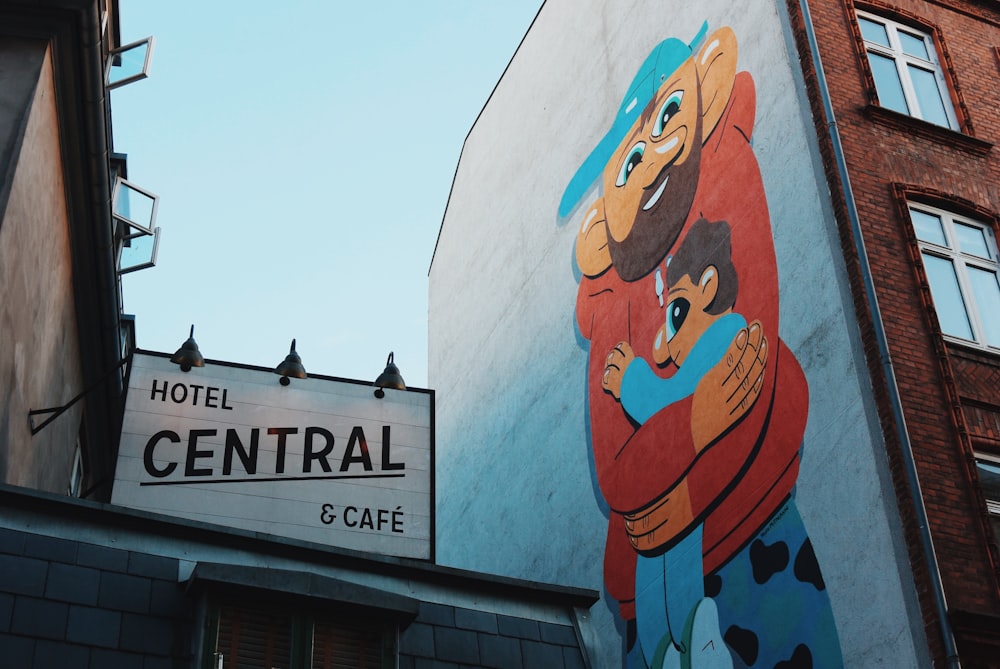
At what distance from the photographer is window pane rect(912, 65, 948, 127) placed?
64.5 ft

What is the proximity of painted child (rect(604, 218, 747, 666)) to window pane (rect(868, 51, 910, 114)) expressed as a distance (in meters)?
3.28

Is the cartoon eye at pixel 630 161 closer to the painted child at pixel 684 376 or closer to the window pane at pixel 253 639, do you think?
the painted child at pixel 684 376

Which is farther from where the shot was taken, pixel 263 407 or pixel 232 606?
pixel 263 407

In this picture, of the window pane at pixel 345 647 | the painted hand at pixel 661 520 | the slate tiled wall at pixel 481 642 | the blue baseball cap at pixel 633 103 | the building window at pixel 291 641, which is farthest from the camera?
the blue baseball cap at pixel 633 103

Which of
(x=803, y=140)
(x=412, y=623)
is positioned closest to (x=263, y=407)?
(x=412, y=623)

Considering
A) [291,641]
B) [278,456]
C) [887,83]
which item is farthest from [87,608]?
[887,83]

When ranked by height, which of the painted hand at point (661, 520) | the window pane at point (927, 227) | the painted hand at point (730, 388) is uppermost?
the window pane at point (927, 227)

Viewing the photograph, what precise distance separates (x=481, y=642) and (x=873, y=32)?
45.4 feet

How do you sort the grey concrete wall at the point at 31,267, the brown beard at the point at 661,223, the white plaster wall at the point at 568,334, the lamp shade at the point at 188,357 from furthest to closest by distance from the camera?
the brown beard at the point at 661,223, the white plaster wall at the point at 568,334, the lamp shade at the point at 188,357, the grey concrete wall at the point at 31,267

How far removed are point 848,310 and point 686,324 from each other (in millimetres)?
4120

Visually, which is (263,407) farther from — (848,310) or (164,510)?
(848,310)

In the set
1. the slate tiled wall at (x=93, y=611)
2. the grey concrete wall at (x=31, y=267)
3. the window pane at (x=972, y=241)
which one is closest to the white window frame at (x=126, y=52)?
the grey concrete wall at (x=31, y=267)

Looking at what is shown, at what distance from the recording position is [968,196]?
60.2 feet

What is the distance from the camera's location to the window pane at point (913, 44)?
2048cm
